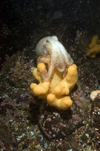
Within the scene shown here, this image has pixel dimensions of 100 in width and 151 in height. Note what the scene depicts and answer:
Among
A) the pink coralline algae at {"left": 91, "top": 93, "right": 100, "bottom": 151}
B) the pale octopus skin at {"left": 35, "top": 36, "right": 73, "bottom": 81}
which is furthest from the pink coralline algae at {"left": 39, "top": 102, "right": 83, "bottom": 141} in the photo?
the pale octopus skin at {"left": 35, "top": 36, "right": 73, "bottom": 81}

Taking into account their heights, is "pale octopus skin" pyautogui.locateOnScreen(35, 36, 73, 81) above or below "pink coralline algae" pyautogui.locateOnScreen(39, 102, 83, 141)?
above

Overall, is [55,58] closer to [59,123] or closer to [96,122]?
[59,123]

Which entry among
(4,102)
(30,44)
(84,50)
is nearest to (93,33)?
(84,50)

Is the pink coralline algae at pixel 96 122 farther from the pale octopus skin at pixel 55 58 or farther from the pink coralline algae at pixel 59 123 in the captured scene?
the pale octopus skin at pixel 55 58

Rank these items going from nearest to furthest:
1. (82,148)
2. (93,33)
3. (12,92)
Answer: (82,148) < (12,92) < (93,33)

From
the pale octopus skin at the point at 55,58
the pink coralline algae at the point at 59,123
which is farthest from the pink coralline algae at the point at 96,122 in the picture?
the pale octopus skin at the point at 55,58

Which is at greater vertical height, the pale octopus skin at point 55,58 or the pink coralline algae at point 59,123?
the pale octopus skin at point 55,58

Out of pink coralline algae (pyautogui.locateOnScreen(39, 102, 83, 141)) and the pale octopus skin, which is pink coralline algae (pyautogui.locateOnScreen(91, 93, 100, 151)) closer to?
pink coralline algae (pyautogui.locateOnScreen(39, 102, 83, 141))

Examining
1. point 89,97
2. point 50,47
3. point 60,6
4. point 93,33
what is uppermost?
point 60,6

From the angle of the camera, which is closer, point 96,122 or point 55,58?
point 96,122

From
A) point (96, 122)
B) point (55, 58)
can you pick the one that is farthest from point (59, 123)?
point (55, 58)

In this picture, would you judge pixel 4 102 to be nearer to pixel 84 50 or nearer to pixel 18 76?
pixel 18 76
